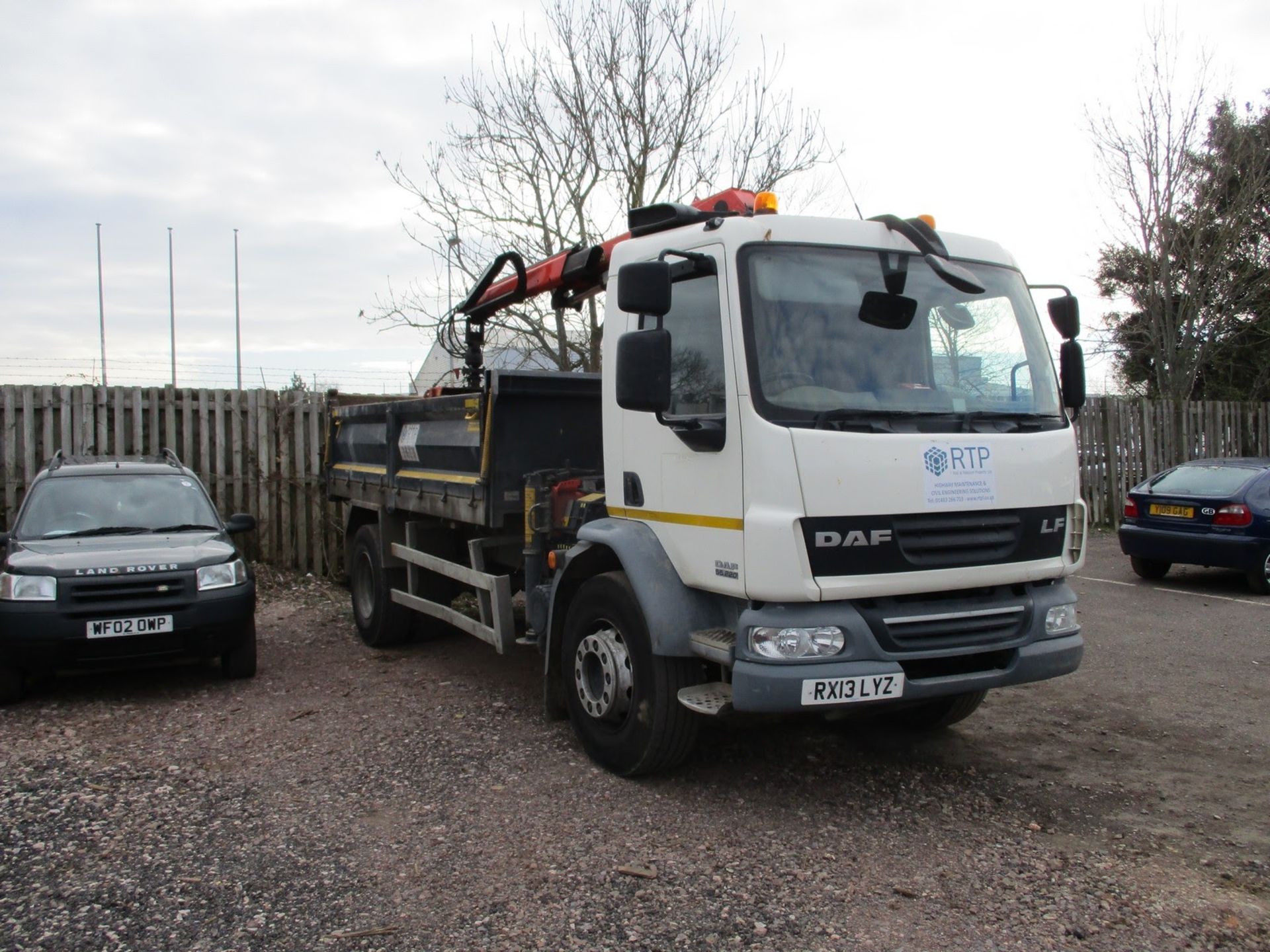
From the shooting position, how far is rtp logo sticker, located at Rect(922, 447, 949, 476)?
431cm

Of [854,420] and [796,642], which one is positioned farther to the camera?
[854,420]

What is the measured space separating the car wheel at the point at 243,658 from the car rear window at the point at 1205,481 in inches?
378

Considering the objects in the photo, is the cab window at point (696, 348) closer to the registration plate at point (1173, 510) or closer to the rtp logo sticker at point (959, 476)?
the rtp logo sticker at point (959, 476)

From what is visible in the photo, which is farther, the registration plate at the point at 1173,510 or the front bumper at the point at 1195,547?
the registration plate at the point at 1173,510

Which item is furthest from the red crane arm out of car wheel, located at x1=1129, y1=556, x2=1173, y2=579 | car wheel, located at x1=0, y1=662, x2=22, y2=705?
car wheel, located at x1=1129, y1=556, x2=1173, y2=579

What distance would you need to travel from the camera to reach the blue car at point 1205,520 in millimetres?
10469

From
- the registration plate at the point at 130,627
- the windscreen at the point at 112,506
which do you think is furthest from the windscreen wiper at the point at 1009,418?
the windscreen at the point at 112,506

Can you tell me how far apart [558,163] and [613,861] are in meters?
10.7

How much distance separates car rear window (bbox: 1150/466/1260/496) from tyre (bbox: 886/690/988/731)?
21.8 feet

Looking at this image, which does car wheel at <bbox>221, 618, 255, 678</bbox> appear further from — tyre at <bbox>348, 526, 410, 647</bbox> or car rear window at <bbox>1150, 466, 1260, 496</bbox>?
car rear window at <bbox>1150, 466, 1260, 496</bbox>

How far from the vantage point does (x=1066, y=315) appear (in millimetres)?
5199

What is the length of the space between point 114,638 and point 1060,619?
18.8 feet

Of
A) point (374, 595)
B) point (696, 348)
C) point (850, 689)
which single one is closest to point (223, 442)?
point (374, 595)

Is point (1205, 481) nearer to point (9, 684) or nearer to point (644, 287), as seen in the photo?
point (644, 287)
